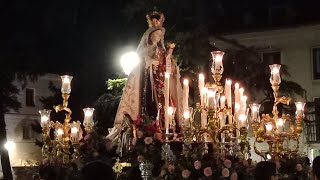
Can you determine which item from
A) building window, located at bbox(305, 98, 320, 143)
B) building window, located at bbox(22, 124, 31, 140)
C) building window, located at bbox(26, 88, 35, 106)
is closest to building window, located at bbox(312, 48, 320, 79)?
building window, located at bbox(305, 98, 320, 143)

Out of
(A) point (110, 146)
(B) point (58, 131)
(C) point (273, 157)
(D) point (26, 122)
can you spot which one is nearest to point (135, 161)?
(A) point (110, 146)

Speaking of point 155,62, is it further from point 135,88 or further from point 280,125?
point 280,125

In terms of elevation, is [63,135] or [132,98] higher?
[132,98]

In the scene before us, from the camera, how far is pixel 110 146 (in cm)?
1260

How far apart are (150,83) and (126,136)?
6.42 feet

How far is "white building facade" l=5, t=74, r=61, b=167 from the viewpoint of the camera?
44.1m

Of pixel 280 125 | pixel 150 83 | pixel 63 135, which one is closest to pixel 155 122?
pixel 150 83

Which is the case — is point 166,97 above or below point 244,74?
below

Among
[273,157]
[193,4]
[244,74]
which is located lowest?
[273,157]

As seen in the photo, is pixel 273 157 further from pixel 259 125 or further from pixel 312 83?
pixel 312 83

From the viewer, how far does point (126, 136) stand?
12.6 metres

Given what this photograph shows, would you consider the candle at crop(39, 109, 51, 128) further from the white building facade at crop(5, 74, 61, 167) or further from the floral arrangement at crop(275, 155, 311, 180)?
the white building facade at crop(5, 74, 61, 167)

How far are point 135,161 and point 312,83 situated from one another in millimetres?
23380

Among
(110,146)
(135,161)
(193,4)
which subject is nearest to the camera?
(135,161)
